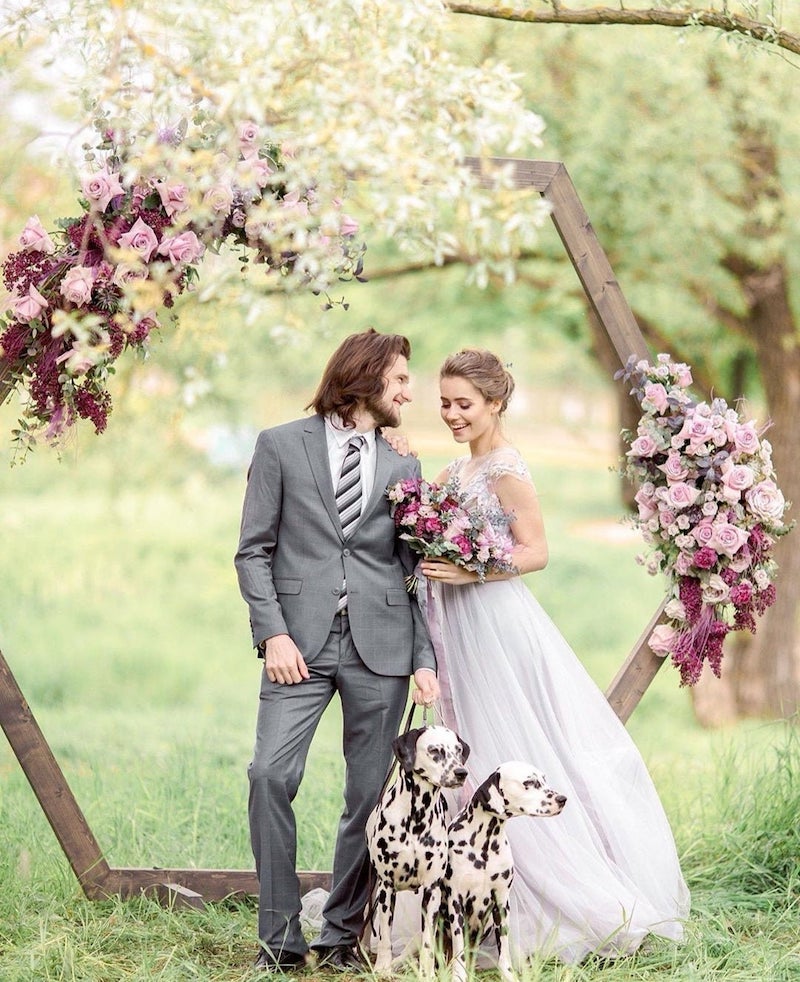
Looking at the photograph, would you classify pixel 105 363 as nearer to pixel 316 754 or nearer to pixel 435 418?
pixel 316 754

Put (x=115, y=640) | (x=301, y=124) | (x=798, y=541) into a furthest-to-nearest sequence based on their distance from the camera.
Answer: (x=115, y=640) < (x=798, y=541) < (x=301, y=124)

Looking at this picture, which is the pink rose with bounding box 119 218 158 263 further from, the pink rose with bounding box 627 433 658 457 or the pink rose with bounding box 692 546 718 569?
the pink rose with bounding box 692 546 718 569

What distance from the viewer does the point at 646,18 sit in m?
4.46

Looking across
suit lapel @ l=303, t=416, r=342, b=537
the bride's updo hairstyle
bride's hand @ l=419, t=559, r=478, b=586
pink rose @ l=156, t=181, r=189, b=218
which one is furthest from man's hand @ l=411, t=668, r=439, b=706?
pink rose @ l=156, t=181, r=189, b=218

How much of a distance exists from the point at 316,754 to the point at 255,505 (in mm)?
3695

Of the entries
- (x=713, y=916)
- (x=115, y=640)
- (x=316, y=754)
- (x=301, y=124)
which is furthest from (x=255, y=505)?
(x=115, y=640)

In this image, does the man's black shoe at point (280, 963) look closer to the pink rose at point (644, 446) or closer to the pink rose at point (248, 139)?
the pink rose at point (644, 446)

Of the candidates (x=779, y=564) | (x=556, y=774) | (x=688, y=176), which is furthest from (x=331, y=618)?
(x=779, y=564)

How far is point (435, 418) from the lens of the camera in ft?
56.0

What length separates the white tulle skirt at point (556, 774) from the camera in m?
3.91

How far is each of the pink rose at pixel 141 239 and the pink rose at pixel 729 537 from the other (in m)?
2.11

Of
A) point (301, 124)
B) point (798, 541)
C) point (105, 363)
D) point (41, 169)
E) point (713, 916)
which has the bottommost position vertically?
point (713, 916)

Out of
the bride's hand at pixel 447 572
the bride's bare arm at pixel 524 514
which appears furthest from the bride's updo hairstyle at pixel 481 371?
the bride's hand at pixel 447 572

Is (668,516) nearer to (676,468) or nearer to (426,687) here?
(676,468)
